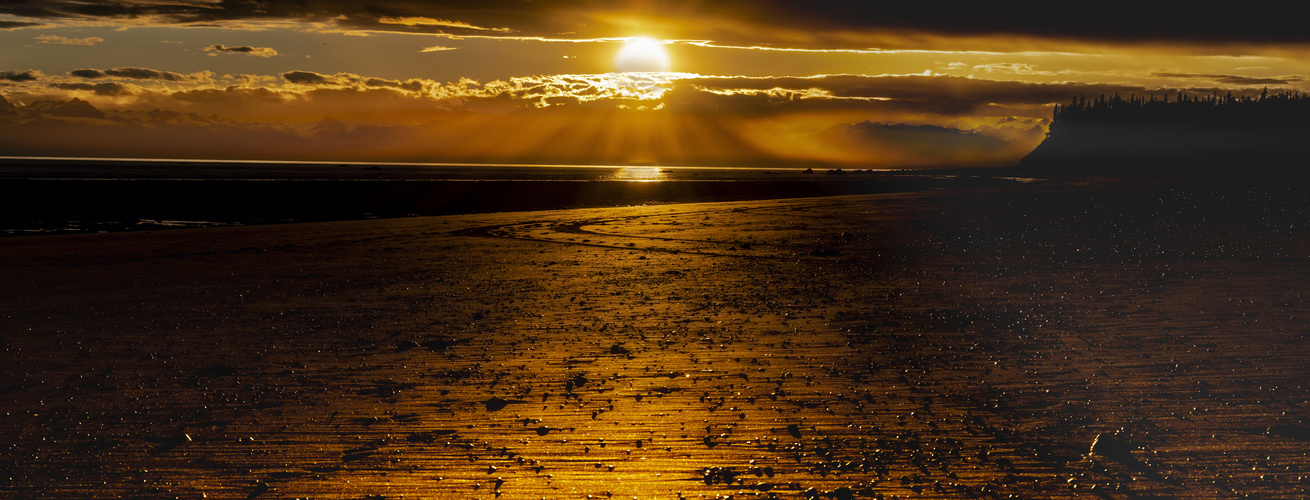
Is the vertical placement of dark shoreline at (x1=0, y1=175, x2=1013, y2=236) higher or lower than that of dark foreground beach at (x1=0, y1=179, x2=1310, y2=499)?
lower

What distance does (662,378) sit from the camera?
6.75m

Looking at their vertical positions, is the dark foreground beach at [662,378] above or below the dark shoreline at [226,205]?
above

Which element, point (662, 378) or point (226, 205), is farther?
point (226, 205)

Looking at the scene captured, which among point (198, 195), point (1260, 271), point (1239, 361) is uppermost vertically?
point (1239, 361)

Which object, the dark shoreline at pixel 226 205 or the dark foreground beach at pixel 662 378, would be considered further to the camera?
the dark shoreline at pixel 226 205

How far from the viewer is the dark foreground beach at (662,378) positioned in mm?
4758

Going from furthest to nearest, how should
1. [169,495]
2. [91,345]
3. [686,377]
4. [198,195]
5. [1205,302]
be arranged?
[198,195] → [1205,302] → [91,345] → [686,377] → [169,495]

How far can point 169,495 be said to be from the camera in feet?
14.7

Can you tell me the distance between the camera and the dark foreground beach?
476 cm

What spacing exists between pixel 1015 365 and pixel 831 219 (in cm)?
1881

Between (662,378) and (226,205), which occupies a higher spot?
(662,378)

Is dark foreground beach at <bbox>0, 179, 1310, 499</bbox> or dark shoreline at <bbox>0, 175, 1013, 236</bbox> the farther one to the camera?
dark shoreline at <bbox>0, 175, 1013, 236</bbox>

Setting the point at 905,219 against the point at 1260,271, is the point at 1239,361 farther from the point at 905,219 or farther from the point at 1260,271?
the point at 905,219

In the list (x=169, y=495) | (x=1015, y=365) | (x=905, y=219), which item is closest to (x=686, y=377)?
(x=1015, y=365)
